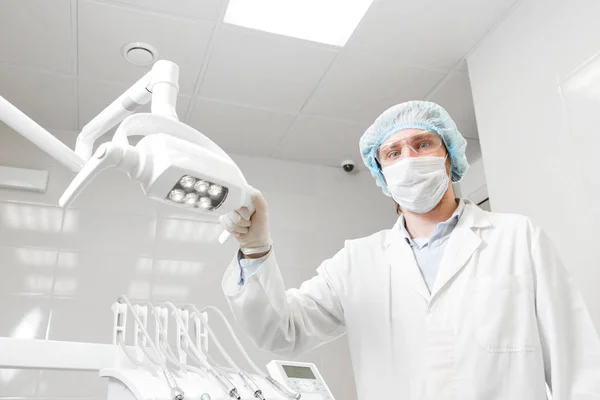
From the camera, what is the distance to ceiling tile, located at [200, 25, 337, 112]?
87.7 inches

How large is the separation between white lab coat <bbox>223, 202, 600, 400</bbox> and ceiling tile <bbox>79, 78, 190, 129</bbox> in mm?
1574

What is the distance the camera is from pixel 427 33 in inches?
86.4

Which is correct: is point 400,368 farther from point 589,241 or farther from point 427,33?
point 427,33

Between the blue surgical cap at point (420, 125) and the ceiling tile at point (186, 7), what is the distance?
0.92 m

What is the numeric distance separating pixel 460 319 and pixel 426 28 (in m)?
1.37

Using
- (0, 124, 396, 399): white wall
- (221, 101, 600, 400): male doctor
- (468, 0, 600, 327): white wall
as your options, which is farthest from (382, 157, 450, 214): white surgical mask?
(0, 124, 396, 399): white wall

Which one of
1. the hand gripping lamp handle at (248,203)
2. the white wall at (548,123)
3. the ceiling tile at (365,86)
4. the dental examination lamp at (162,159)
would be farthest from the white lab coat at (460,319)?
the ceiling tile at (365,86)

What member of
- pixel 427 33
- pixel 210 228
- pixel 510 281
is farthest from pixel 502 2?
pixel 210 228

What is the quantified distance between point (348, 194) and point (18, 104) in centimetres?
184

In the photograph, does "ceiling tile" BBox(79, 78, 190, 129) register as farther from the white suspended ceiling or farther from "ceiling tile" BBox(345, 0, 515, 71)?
"ceiling tile" BBox(345, 0, 515, 71)

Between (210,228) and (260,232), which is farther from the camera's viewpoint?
(210,228)

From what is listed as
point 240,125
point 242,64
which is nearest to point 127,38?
point 242,64

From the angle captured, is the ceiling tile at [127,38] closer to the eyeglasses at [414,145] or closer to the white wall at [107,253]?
the white wall at [107,253]

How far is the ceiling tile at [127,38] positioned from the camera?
2.07m
